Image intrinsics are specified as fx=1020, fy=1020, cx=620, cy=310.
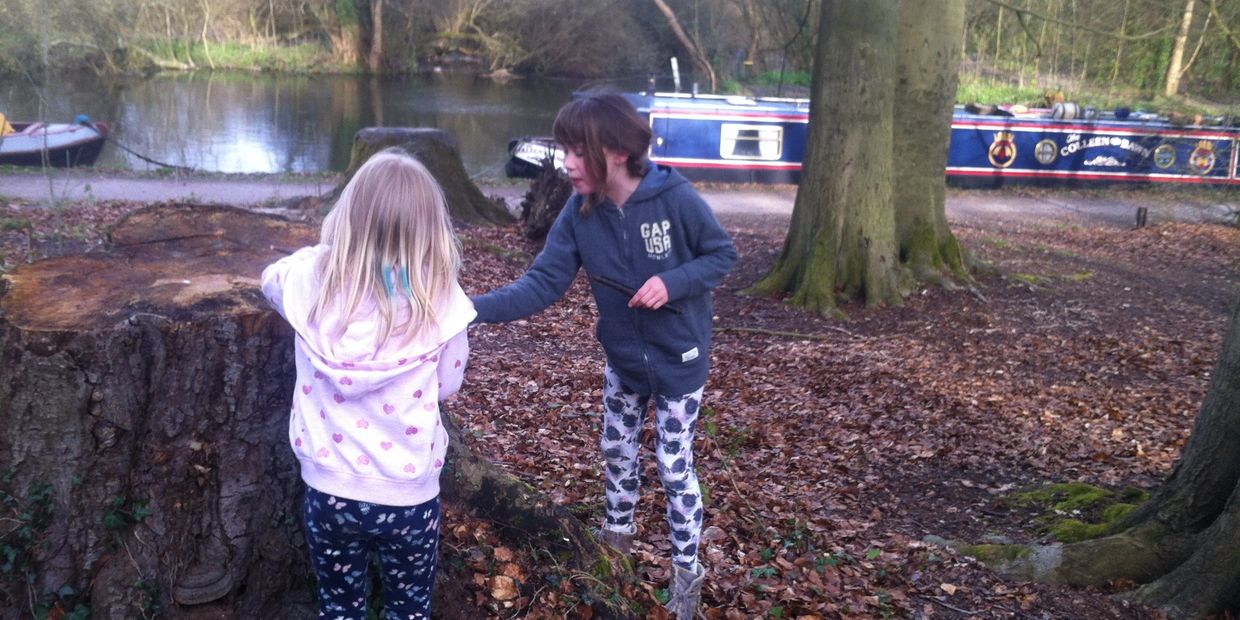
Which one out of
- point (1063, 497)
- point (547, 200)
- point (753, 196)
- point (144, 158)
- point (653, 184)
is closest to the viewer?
point (653, 184)

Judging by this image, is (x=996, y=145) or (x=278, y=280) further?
(x=996, y=145)

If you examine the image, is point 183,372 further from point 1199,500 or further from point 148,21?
point 148,21

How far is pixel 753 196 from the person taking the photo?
2205 cm

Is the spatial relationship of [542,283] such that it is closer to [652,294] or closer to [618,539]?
[652,294]

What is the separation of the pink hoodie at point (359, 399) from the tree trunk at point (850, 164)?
667 centimetres

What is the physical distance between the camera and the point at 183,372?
2949 millimetres

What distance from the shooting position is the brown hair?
312 centimetres

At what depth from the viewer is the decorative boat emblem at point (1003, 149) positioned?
24.2 m

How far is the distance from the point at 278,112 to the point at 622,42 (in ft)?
55.1

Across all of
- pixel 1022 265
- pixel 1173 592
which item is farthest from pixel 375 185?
pixel 1022 265

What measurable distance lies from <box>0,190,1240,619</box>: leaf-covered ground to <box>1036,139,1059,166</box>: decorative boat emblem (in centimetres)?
1430

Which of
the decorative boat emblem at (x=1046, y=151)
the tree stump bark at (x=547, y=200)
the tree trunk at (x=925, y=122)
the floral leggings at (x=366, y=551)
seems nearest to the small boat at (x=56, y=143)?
the tree stump bark at (x=547, y=200)

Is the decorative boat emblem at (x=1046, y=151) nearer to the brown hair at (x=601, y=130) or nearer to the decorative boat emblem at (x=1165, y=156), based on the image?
the decorative boat emblem at (x=1165, y=156)

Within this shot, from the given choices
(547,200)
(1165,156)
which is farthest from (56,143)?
(1165,156)
